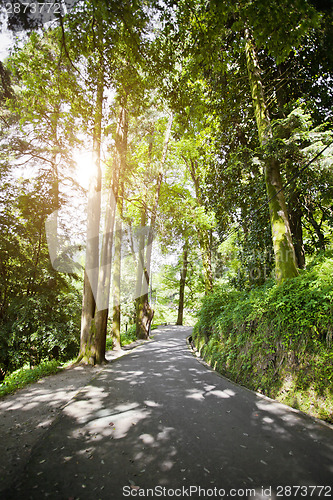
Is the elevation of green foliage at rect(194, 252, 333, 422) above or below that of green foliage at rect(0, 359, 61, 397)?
above

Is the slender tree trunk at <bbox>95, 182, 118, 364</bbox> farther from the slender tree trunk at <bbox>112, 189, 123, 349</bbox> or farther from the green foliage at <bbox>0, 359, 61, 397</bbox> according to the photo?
the slender tree trunk at <bbox>112, 189, 123, 349</bbox>

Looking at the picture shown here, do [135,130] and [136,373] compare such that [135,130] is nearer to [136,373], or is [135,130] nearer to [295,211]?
[295,211]

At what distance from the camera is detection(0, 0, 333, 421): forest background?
12.4ft

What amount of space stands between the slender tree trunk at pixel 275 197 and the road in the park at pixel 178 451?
3.09 metres

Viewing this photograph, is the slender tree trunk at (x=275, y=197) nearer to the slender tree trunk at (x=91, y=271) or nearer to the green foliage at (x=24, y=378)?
the slender tree trunk at (x=91, y=271)

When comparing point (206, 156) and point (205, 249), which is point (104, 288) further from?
point (206, 156)

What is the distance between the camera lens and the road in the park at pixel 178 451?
2166 millimetres

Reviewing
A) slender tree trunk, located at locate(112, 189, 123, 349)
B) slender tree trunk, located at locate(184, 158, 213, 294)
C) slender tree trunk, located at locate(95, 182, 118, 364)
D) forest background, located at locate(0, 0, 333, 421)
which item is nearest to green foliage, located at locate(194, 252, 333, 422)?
forest background, located at locate(0, 0, 333, 421)

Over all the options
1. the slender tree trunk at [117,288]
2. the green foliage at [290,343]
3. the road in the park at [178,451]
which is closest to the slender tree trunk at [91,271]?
the road in the park at [178,451]

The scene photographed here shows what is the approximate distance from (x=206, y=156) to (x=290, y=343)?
10.7m

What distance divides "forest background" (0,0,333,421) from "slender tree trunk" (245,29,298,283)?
1.4 inches

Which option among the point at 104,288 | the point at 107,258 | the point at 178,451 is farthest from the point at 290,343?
the point at 107,258

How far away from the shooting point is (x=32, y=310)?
8.58 m

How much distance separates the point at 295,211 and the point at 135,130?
9.86 meters
